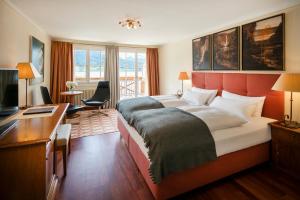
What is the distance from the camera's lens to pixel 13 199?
150cm

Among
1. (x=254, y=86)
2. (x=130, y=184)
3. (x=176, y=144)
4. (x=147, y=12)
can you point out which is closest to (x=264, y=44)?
(x=254, y=86)

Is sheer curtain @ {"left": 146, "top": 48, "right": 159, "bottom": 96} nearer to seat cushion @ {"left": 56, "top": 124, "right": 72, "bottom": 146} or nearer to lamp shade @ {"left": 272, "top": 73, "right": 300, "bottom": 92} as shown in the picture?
seat cushion @ {"left": 56, "top": 124, "right": 72, "bottom": 146}

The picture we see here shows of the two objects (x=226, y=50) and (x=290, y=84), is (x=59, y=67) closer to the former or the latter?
(x=226, y=50)

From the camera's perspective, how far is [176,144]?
1816 millimetres

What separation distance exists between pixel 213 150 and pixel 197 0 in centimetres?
207

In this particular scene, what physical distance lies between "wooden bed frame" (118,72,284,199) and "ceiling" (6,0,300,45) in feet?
3.57

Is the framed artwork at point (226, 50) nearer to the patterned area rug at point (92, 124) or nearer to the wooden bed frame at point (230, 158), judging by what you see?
the wooden bed frame at point (230, 158)

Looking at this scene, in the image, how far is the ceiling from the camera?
262 centimetres

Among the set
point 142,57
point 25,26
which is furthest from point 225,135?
point 142,57

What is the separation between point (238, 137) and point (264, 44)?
1.82m

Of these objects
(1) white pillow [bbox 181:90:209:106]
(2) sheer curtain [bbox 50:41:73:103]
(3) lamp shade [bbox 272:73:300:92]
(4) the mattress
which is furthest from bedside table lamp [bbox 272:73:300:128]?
(2) sheer curtain [bbox 50:41:73:103]

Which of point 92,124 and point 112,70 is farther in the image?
point 112,70

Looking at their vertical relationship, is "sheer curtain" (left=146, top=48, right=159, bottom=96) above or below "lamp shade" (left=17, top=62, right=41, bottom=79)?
above

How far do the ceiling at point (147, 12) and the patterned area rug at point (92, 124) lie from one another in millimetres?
2367
